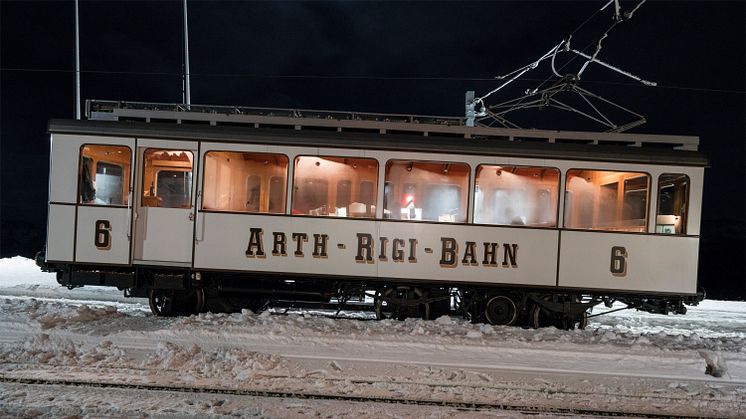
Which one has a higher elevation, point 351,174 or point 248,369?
point 351,174

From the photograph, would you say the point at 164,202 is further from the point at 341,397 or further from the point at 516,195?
the point at 516,195

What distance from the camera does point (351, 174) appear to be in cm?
912

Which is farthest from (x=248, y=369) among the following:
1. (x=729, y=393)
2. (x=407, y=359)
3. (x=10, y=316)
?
(x=729, y=393)

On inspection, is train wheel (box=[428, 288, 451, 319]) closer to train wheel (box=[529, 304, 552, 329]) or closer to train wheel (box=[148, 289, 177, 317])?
train wheel (box=[529, 304, 552, 329])

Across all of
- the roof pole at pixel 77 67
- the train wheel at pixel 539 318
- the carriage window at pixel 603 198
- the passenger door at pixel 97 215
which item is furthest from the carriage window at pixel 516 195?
the roof pole at pixel 77 67

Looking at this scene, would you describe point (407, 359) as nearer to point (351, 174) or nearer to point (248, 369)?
point (248, 369)

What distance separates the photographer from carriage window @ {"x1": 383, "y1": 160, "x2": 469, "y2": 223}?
9.07m

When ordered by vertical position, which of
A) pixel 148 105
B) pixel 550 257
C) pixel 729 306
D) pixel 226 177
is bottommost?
pixel 729 306

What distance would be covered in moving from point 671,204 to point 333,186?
5683 millimetres

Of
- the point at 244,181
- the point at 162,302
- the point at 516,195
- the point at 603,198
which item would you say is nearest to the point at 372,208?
the point at 244,181

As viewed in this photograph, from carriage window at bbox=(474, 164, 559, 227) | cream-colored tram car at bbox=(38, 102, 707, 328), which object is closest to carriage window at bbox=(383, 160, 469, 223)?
cream-colored tram car at bbox=(38, 102, 707, 328)

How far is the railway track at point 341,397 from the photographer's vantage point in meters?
5.92

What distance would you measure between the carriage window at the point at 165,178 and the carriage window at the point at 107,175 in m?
0.33

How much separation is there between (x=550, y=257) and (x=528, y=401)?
3372 mm
